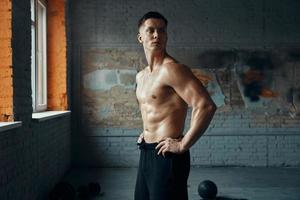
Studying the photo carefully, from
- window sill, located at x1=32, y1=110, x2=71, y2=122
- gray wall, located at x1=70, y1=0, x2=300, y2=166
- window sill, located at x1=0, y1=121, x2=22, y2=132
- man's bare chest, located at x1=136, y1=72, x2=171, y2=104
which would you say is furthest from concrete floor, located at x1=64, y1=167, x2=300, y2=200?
man's bare chest, located at x1=136, y1=72, x2=171, y2=104

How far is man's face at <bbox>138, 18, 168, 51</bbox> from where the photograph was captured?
6.76 ft

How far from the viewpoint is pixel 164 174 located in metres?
2.07

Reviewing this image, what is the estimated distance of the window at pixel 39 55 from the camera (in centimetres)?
486

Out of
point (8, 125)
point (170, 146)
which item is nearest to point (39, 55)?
point (8, 125)

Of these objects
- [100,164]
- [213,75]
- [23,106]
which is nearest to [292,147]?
[213,75]

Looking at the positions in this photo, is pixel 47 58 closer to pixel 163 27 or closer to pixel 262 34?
pixel 262 34

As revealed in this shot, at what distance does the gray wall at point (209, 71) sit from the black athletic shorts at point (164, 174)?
411 cm

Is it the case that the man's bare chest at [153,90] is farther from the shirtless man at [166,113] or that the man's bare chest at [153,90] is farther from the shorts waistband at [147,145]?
the shorts waistband at [147,145]

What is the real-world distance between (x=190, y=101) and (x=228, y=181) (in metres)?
3.53

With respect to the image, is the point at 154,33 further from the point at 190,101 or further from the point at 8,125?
the point at 8,125

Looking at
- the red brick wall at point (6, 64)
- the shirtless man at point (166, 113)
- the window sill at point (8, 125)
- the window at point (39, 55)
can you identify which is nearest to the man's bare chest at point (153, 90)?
the shirtless man at point (166, 113)

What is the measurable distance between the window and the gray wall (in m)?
0.84

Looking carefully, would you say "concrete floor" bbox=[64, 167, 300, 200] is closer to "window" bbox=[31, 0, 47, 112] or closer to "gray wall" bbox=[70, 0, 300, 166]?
"gray wall" bbox=[70, 0, 300, 166]

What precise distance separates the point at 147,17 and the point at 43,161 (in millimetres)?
→ 2701
